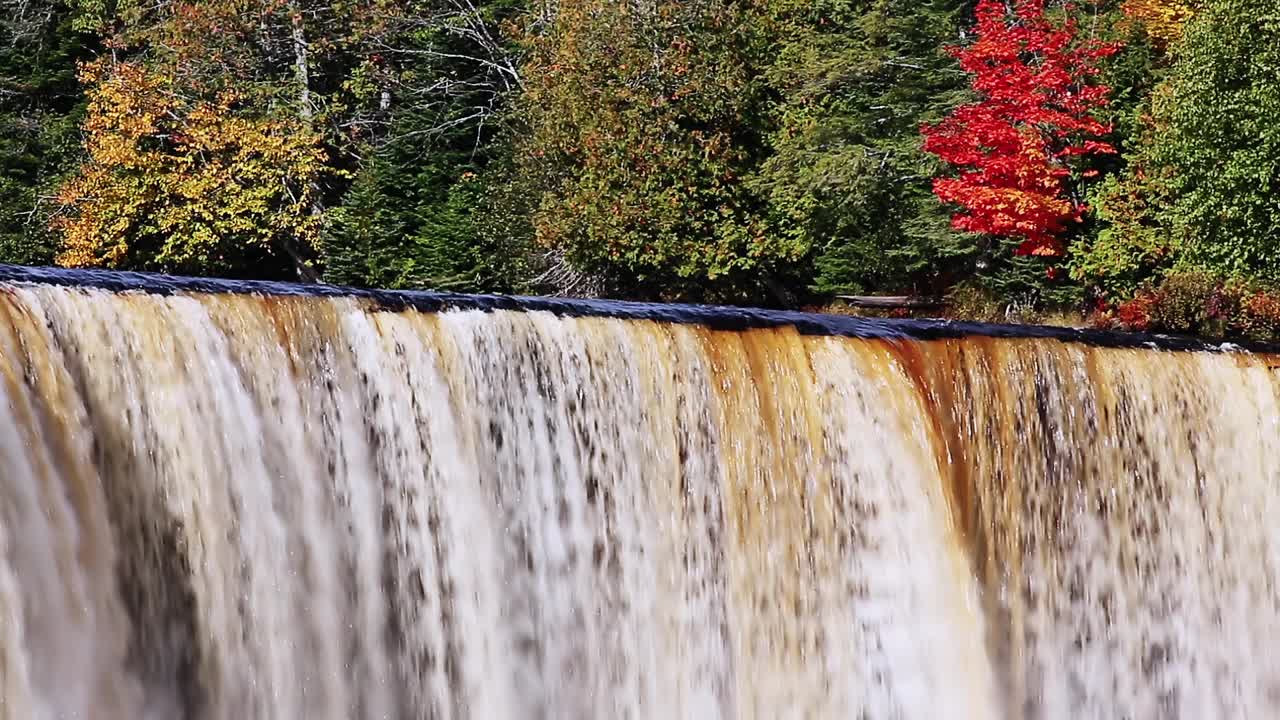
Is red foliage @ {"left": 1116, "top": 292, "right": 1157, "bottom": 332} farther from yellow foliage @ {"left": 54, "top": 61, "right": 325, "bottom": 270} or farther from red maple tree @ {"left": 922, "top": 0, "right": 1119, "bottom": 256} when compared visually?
yellow foliage @ {"left": 54, "top": 61, "right": 325, "bottom": 270}

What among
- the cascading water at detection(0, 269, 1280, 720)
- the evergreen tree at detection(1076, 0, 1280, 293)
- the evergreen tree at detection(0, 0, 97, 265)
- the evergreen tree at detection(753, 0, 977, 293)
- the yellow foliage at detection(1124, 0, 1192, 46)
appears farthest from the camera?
the evergreen tree at detection(0, 0, 97, 265)

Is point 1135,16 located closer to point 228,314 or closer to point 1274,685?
point 1274,685

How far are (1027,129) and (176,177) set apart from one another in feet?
57.9

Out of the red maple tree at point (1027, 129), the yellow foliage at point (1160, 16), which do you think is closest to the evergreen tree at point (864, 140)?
the red maple tree at point (1027, 129)

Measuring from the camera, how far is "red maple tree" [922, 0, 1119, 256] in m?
25.1

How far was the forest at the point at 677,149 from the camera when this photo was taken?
2427cm

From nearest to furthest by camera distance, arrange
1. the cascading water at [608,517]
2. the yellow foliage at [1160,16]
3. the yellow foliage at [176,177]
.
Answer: the cascading water at [608,517] < the yellow foliage at [1160,16] < the yellow foliage at [176,177]

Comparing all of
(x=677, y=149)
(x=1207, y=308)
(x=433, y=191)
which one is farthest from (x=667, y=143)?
(x=1207, y=308)

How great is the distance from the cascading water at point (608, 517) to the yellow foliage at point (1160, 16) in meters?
11.5

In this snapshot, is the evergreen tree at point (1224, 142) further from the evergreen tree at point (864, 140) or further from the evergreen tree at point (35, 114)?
the evergreen tree at point (35, 114)

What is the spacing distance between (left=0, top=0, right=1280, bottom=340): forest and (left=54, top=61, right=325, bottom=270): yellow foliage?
0.25 feet

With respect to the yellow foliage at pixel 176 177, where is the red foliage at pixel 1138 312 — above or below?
below

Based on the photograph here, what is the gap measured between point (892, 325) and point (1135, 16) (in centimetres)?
1365

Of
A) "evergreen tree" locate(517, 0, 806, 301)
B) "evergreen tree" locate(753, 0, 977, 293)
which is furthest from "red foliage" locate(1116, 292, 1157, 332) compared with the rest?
"evergreen tree" locate(517, 0, 806, 301)
